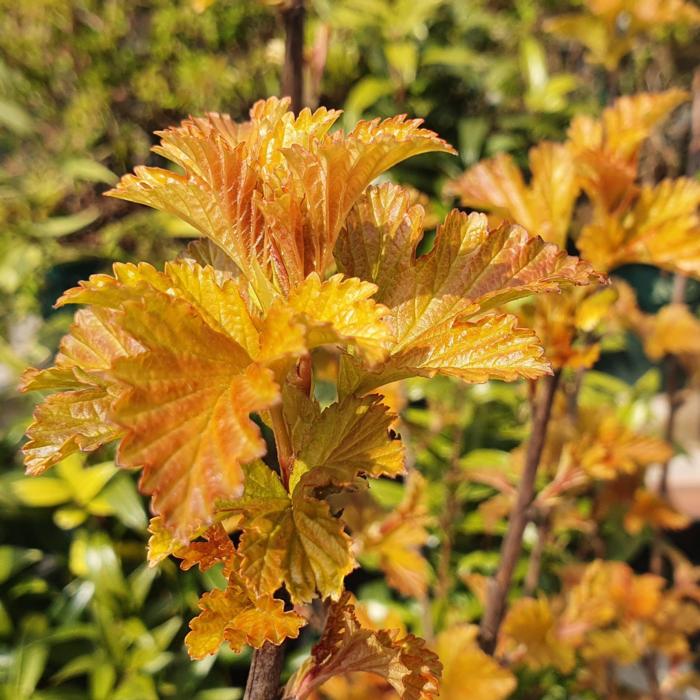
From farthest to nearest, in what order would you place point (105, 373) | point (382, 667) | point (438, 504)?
point (438, 504)
point (382, 667)
point (105, 373)

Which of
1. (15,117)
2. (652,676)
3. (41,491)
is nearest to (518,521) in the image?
(652,676)

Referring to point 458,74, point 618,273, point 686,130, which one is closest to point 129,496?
point 458,74

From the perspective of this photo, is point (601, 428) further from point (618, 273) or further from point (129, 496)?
point (618, 273)

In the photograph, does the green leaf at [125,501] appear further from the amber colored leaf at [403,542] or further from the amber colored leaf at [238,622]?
the amber colored leaf at [238,622]

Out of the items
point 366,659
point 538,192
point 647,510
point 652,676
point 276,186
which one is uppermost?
point 276,186

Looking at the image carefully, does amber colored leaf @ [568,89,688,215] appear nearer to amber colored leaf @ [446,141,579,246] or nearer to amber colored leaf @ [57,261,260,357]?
amber colored leaf @ [446,141,579,246]

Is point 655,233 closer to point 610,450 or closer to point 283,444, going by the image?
point 610,450

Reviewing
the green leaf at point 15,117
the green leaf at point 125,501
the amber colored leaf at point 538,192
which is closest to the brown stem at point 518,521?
the amber colored leaf at point 538,192
